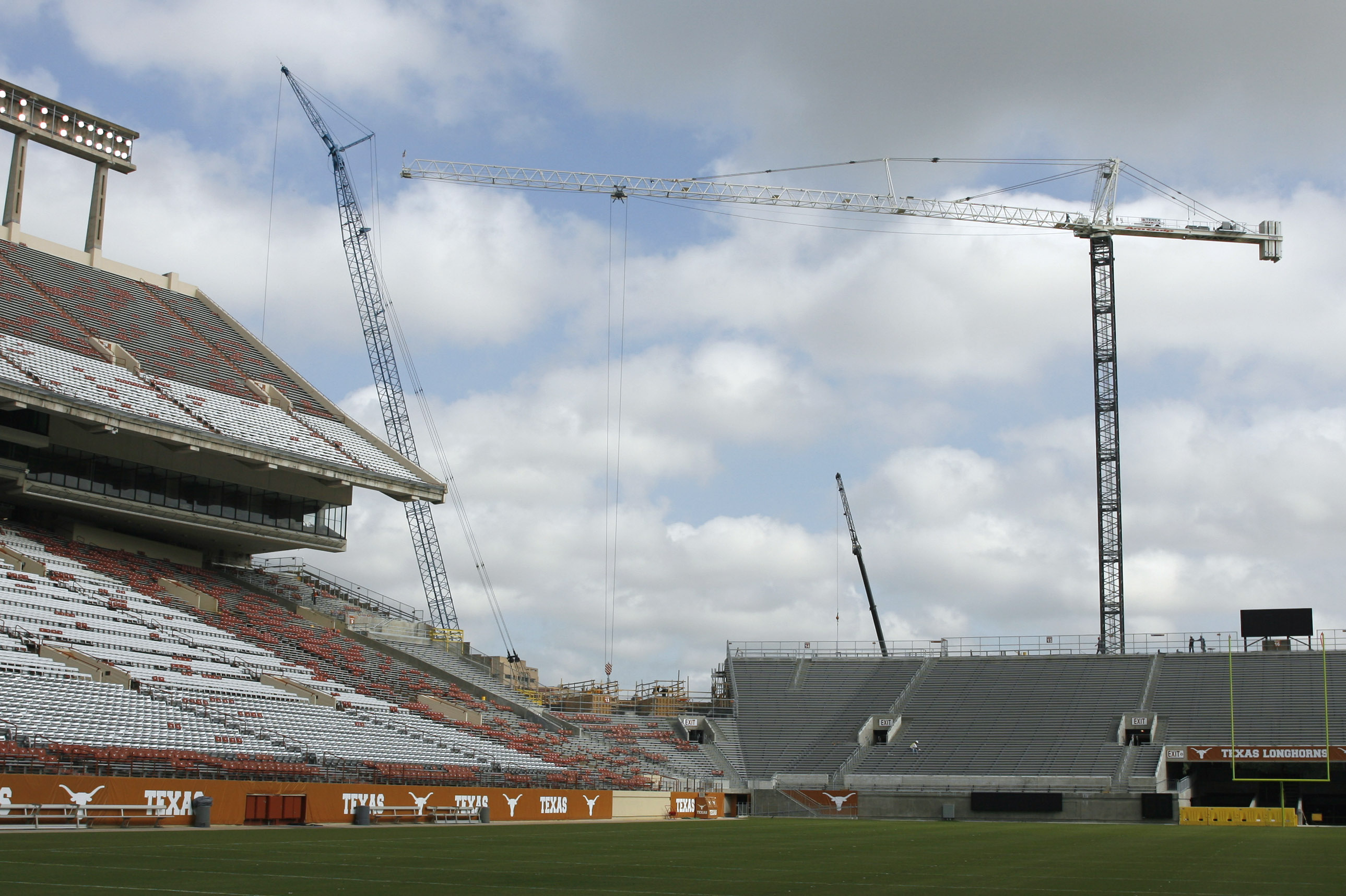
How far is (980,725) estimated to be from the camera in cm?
6669

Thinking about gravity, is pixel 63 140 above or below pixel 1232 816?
above

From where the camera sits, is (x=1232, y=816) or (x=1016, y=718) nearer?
(x=1232, y=816)

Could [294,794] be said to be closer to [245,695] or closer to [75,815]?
[75,815]

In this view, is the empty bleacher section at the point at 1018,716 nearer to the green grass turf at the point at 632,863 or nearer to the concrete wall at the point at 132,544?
the green grass turf at the point at 632,863

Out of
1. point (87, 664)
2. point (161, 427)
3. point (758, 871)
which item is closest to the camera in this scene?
point (758, 871)

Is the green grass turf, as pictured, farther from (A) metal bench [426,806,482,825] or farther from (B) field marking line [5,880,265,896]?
(A) metal bench [426,806,482,825]

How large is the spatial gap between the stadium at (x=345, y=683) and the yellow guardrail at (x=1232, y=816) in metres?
0.13

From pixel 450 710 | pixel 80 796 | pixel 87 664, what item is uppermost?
pixel 87 664

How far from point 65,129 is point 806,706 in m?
49.9

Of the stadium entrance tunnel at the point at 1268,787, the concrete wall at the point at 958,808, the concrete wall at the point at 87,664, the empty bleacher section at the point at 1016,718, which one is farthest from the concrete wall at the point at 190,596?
the stadium entrance tunnel at the point at 1268,787

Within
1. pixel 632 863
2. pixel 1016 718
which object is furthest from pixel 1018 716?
pixel 632 863

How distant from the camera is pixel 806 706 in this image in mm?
72000

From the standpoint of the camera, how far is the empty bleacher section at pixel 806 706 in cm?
6656

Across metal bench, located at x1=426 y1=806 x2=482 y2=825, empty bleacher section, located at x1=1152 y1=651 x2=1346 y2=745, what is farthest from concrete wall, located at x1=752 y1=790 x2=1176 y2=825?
metal bench, located at x1=426 y1=806 x2=482 y2=825
